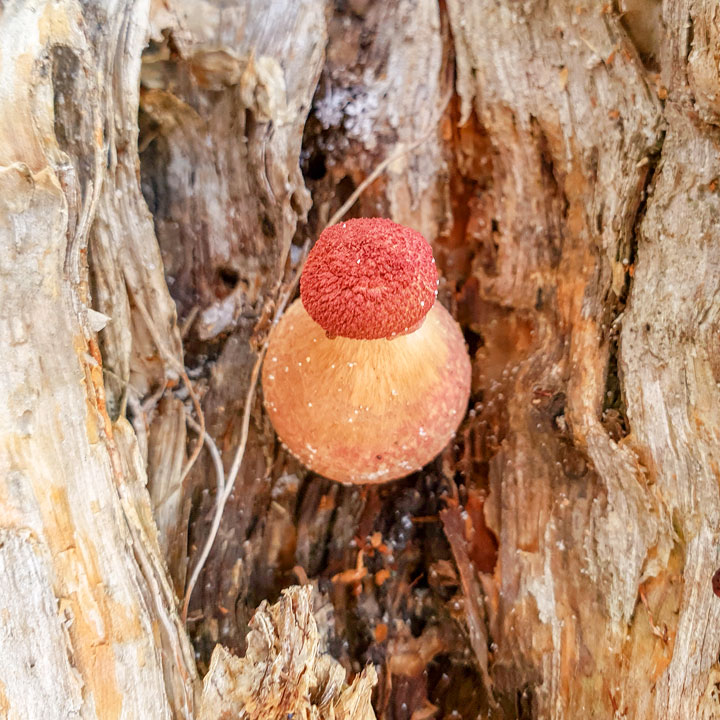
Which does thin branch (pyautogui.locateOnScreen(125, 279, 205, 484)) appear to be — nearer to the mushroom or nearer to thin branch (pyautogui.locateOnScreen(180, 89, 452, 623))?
thin branch (pyautogui.locateOnScreen(180, 89, 452, 623))

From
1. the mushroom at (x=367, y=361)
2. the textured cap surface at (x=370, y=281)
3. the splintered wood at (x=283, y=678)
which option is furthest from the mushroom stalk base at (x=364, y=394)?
the splintered wood at (x=283, y=678)

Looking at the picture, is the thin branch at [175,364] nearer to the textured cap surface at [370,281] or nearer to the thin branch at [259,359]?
the thin branch at [259,359]

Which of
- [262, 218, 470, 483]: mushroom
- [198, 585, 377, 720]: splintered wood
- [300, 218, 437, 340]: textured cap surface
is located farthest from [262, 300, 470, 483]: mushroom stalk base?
[198, 585, 377, 720]: splintered wood

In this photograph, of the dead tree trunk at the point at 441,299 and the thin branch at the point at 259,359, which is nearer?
the dead tree trunk at the point at 441,299

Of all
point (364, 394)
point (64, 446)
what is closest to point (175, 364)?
point (64, 446)

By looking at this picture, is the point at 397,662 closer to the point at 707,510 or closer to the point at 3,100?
the point at 707,510
